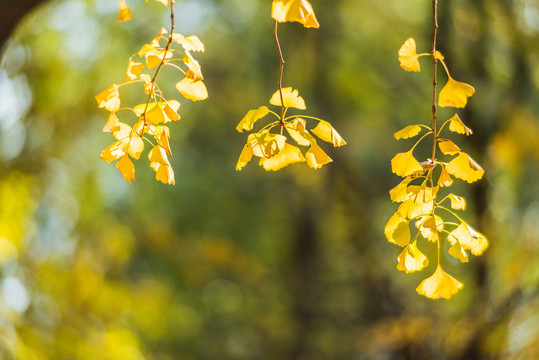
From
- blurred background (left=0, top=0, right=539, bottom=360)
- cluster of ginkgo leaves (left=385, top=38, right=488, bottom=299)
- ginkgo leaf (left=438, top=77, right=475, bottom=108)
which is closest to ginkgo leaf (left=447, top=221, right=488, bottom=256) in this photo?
cluster of ginkgo leaves (left=385, top=38, right=488, bottom=299)

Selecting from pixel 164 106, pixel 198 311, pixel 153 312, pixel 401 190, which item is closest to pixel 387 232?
pixel 401 190

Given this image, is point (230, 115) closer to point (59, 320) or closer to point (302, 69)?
point (302, 69)

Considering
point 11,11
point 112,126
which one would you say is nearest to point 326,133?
point 112,126

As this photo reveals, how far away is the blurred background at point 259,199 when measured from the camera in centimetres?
169

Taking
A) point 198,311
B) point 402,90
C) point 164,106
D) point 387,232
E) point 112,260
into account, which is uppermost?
point 402,90

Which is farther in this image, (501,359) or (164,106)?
(501,359)

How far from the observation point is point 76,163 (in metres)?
2.26

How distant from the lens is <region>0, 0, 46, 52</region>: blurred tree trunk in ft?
2.33

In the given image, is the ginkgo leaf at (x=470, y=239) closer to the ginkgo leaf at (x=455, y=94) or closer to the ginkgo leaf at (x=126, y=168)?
the ginkgo leaf at (x=455, y=94)

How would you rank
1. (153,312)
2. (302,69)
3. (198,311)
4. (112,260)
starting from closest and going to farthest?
(153,312) < (112,260) < (302,69) < (198,311)

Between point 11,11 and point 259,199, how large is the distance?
10.8 ft

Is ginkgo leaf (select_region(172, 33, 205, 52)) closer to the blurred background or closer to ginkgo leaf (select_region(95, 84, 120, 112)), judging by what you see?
ginkgo leaf (select_region(95, 84, 120, 112))

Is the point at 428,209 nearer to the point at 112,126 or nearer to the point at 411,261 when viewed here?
the point at 411,261

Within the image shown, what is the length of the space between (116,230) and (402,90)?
1.62 meters
